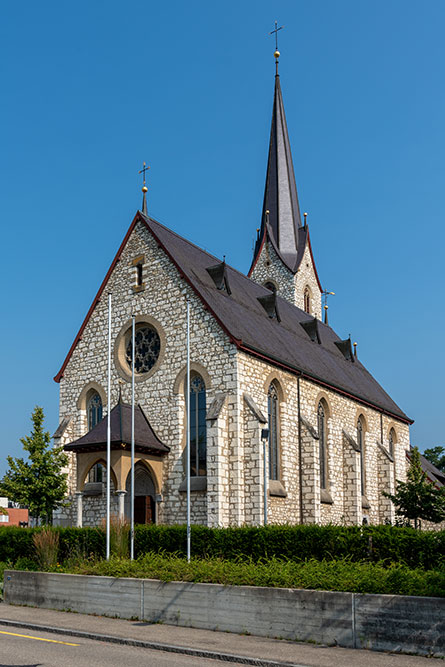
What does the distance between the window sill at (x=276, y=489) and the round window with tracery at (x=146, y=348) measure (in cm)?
680

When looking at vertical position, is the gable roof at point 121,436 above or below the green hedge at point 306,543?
above

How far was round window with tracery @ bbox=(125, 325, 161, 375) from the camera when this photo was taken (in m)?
30.1

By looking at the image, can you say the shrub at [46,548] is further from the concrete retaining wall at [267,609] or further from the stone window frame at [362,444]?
the stone window frame at [362,444]

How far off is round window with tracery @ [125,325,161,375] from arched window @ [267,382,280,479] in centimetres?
495

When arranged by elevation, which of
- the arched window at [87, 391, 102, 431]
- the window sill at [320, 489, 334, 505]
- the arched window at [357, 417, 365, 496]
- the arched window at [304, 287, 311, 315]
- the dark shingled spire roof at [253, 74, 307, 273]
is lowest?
the window sill at [320, 489, 334, 505]

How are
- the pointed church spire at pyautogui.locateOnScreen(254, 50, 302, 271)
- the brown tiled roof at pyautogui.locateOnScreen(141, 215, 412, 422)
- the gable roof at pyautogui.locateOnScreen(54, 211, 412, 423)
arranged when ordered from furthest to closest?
the pointed church spire at pyautogui.locateOnScreen(254, 50, 302, 271) < the brown tiled roof at pyautogui.locateOnScreen(141, 215, 412, 422) < the gable roof at pyautogui.locateOnScreen(54, 211, 412, 423)

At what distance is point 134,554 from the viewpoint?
21906 mm

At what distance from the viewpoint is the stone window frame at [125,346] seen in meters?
29.6

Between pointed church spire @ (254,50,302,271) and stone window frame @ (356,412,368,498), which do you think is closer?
stone window frame @ (356,412,368,498)

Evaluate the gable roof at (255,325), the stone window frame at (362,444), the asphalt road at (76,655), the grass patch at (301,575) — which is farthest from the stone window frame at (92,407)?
the asphalt road at (76,655)

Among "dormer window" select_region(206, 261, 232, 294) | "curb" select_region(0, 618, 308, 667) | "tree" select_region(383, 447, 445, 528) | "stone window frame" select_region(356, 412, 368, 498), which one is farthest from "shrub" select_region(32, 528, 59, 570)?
"stone window frame" select_region(356, 412, 368, 498)

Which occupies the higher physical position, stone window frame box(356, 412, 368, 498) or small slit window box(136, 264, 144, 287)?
small slit window box(136, 264, 144, 287)

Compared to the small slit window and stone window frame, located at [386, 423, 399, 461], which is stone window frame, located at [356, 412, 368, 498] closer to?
stone window frame, located at [386, 423, 399, 461]

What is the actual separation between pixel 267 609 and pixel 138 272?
63.7 feet
